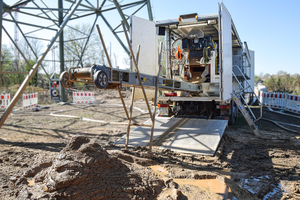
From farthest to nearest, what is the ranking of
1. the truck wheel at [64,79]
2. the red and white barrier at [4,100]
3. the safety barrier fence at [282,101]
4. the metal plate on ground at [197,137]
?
the red and white barrier at [4,100], the safety barrier fence at [282,101], the metal plate on ground at [197,137], the truck wheel at [64,79]

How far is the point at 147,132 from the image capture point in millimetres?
6469

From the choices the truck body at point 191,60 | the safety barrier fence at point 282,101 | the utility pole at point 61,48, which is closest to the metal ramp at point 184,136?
the truck body at point 191,60

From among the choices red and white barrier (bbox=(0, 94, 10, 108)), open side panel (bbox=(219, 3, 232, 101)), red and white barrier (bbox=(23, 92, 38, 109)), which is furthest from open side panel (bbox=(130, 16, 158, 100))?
red and white barrier (bbox=(0, 94, 10, 108))

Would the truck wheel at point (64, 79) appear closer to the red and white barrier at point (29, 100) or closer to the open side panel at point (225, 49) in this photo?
the open side panel at point (225, 49)

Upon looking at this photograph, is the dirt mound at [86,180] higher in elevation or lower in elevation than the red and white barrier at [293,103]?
lower

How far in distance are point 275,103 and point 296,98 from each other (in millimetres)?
2526

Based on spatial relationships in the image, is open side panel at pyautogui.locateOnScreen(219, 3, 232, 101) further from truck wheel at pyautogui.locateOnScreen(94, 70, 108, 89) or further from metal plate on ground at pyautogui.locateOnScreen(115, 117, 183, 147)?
truck wheel at pyautogui.locateOnScreen(94, 70, 108, 89)

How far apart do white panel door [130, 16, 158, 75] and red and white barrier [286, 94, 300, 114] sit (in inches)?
357

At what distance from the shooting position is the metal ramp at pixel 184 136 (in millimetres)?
5285

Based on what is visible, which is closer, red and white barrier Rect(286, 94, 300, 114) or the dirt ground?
the dirt ground

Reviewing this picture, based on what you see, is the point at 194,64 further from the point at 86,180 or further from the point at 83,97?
the point at 83,97

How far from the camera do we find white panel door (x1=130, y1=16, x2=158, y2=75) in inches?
291

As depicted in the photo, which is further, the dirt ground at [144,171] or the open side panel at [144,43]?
the open side panel at [144,43]

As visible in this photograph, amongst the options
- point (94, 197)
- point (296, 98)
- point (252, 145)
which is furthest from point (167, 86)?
point (296, 98)
